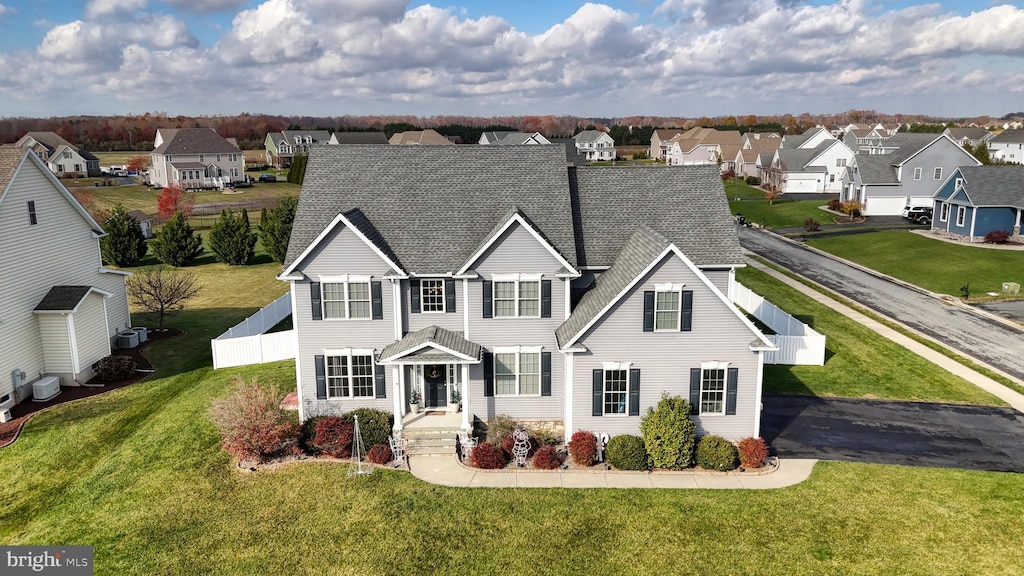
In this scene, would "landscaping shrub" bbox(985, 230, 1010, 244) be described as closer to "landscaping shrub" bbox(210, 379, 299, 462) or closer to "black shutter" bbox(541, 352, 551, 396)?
"black shutter" bbox(541, 352, 551, 396)

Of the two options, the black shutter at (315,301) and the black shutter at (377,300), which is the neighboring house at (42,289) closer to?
the black shutter at (315,301)

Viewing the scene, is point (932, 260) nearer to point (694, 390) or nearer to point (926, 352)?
point (926, 352)

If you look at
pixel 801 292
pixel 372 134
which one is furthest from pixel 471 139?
pixel 801 292

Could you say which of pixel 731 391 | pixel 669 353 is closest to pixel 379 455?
pixel 669 353

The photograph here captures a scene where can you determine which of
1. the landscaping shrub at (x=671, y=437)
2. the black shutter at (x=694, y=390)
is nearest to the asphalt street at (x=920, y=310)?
the black shutter at (x=694, y=390)

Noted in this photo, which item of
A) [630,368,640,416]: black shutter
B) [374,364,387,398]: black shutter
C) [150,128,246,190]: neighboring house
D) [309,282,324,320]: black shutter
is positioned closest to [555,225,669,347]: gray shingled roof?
[630,368,640,416]: black shutter

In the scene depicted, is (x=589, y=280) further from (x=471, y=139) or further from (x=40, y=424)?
(x=471, y=139)
